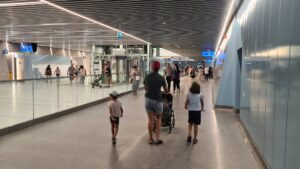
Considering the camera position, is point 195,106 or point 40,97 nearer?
point 195,106

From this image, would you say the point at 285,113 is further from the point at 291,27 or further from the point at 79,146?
the point at 79,146

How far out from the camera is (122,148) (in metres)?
5.40

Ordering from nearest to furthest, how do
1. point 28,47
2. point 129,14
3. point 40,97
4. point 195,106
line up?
point 195,106 → point 40,97 → point 129,14 → point 28,47

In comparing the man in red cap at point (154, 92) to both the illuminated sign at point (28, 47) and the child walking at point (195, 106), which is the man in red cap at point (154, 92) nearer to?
the child walking at point (195, 106)

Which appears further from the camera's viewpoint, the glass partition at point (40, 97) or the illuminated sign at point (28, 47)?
the illuminated sign at point (28, 47)

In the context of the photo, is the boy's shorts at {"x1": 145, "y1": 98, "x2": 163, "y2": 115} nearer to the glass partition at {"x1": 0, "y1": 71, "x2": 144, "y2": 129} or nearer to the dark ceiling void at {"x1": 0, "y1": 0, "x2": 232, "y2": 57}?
the glass partition at {"x1": 0, "y1": 71, "x2": 144, "y2": 129}

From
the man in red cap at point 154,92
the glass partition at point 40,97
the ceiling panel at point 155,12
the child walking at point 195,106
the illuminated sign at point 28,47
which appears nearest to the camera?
the man in red cap at point 154,92

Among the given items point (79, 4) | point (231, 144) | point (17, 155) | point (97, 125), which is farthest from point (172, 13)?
point (17, 155)

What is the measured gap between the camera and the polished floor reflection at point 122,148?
4.55m

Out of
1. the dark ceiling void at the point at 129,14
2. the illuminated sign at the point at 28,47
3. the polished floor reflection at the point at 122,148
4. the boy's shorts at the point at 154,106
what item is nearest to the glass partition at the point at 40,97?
the polished floor reflection at the point at 122,148

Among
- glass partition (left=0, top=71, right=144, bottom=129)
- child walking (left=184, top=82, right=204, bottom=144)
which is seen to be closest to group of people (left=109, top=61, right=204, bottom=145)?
child walking (left=184, top=82, right=204, bottom=144)

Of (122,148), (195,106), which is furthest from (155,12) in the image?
(122,148)

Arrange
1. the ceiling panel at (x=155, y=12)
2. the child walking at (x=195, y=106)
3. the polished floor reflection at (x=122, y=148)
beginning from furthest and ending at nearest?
the ceiling panel at (x=155, y=12) < the child walking at (x=195, y=106) < the polished floor reflection at (x=122, y=148)

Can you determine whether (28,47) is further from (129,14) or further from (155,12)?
(155,12)
